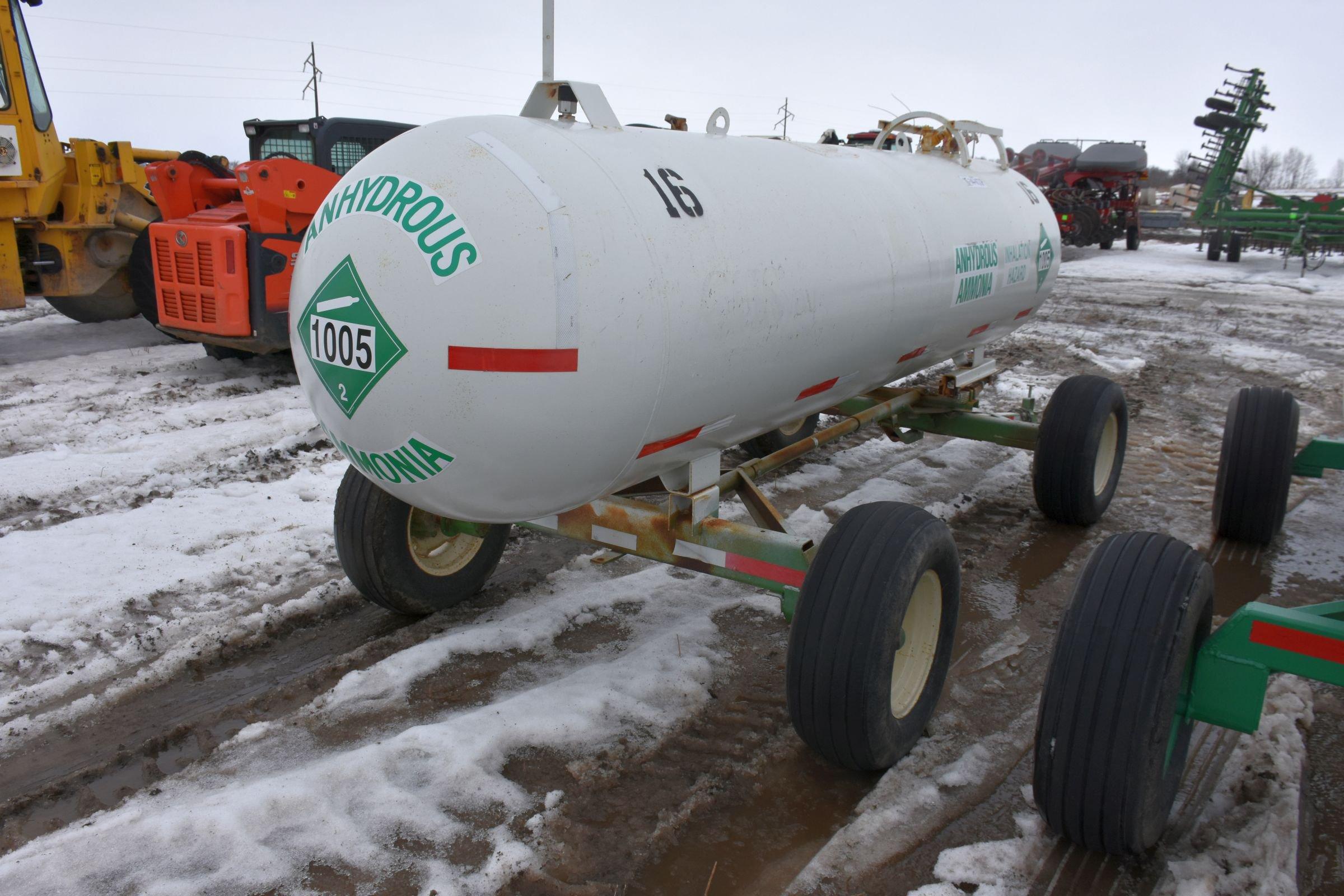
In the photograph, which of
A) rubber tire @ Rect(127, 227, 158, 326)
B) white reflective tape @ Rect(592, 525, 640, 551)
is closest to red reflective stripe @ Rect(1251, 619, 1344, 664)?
white reflective tape @ Rect(592, 525, 640, 551)

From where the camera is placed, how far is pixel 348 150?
9.14 m

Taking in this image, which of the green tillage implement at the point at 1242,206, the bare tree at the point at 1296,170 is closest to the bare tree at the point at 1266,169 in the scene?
the bare tree at the point at 1296,170

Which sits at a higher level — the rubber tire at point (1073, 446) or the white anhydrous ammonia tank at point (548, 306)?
the white anhydrous ammonia tank at point (548, 306)

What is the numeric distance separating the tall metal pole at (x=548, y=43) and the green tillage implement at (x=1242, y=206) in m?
20.9

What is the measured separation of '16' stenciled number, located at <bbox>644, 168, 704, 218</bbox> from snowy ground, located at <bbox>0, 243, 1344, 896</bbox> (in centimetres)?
178

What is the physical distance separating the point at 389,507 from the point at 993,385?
22.0 ft

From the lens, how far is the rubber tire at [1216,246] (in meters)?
22.1

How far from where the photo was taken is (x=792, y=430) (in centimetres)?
670

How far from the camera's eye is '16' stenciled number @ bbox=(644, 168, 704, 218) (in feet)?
9.32

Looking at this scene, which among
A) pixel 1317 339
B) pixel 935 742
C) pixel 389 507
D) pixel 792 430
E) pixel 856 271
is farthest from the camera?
pixel 1317 339

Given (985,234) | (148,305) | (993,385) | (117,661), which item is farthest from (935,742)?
(148,305)

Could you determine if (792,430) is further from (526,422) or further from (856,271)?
(526,422)

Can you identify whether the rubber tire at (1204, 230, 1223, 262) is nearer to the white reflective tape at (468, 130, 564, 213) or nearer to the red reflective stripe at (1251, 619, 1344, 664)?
the red reflective stripe at (1251, 619, 1344, 664)

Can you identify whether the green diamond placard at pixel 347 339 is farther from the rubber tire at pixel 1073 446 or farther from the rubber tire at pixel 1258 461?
the rubber tire at pixel 1258 461
